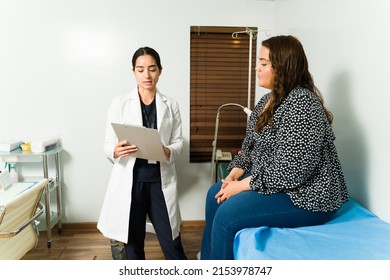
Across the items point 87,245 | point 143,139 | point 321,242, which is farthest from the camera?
point 87,245

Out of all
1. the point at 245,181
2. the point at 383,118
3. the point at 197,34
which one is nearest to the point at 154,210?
the point at 245,181

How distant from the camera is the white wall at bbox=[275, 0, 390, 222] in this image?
1100mm

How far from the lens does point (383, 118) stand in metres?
1.10

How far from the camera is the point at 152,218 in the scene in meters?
1.62

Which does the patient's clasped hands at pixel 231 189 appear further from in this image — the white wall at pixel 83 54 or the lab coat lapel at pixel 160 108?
the white wall at pixel 83 54

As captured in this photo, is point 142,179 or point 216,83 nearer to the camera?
point 142,179

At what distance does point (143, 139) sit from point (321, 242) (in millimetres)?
790

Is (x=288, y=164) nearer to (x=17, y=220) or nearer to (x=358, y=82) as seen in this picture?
(x=358, y=82)

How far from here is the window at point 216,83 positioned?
222 centimetres

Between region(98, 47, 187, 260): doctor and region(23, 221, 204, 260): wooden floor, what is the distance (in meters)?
0.41

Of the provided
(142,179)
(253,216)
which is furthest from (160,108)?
(253,216)

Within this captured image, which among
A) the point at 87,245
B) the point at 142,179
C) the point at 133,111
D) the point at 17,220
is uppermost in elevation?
the point at 133,111

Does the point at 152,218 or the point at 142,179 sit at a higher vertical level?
the point at 142,179

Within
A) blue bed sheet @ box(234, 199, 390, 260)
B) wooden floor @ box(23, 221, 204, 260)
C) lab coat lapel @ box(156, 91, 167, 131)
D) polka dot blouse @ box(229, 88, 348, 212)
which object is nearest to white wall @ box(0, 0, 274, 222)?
wooden floor @ box(23, 221, 204, 260)
